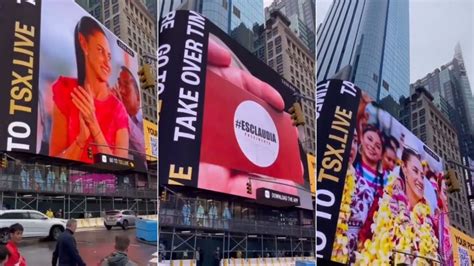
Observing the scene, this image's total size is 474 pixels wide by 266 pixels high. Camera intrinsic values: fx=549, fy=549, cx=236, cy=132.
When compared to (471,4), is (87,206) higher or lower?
lower

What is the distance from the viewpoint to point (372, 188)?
27.5 feet

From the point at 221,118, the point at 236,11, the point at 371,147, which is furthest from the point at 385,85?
the point at 221,118

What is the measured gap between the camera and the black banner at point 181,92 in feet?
21.2

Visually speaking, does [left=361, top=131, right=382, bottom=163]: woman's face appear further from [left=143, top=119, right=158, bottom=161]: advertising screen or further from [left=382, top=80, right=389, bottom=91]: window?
[left=143, top=119, right=158, bottom=161]: advertising screen

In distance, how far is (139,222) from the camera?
5938mm

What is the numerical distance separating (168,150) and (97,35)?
154 cm

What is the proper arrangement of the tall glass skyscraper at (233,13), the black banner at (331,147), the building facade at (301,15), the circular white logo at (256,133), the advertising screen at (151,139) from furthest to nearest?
the building facade at (301,15)
the black banner at (331,147)
the circular white logo at (256,133)
the tall glass skyscraper at (233,13)
the advertising screen at (151,139)

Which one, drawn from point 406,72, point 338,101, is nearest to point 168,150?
point 338,101

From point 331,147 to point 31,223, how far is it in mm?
4398

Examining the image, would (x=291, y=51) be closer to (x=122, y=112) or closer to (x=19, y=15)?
(x=122, y=112)

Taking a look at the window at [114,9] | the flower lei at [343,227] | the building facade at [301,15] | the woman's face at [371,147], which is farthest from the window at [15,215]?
the woman's face at [371,147]

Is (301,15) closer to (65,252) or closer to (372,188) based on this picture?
(372,188)

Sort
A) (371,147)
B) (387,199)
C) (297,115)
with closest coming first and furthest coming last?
(297,115) → (371,147) → (387,199)

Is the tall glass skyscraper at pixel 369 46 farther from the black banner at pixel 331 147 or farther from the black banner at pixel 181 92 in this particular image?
the black banner at pixel 181 92
